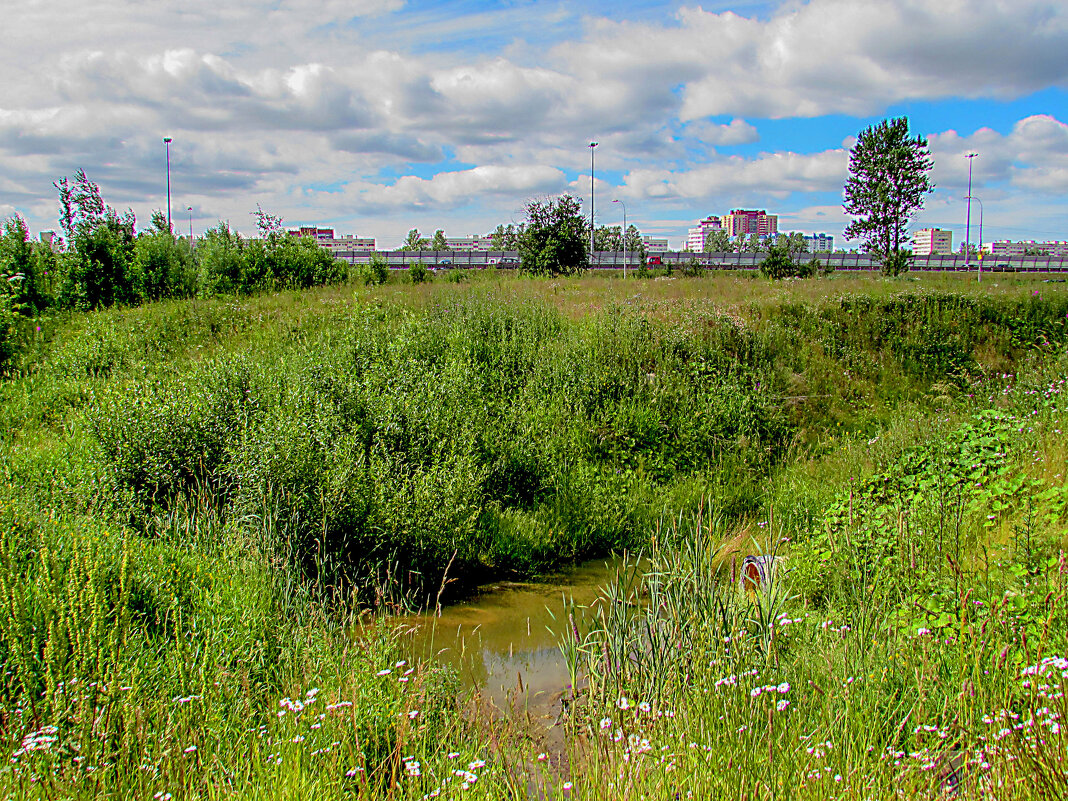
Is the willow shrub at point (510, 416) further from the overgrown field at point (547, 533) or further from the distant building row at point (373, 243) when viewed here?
the distant building row at point (373, 243)

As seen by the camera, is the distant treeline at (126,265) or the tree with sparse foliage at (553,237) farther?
the tree with sparse foliage at (553,237)

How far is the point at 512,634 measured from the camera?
21.1ft

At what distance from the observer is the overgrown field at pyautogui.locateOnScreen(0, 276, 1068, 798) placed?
2.93m

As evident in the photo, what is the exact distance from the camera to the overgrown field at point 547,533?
2.93 meters

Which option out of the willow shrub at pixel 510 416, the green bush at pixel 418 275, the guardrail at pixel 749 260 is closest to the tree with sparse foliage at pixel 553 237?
the green bush at pixel 418 275

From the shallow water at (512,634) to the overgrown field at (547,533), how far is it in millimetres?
331

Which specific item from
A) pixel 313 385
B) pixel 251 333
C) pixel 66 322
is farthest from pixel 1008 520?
pixel 66 322

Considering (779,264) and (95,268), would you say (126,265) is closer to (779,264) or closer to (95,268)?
(95,268)

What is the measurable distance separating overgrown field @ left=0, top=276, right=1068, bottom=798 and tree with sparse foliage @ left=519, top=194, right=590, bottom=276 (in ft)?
23.2

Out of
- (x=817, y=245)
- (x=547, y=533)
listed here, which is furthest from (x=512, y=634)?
(x=817, y=245)

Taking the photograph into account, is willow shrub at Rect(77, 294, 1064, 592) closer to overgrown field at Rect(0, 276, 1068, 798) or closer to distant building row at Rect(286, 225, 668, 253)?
overgrown field at Rect(0, 276, 1068, 798)

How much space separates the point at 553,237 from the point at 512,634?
60.0 feet

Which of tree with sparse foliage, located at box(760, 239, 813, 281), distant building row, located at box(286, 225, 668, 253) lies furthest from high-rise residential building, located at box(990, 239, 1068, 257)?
tree with sparse foliage, located at box(760, 239, 813, 281)

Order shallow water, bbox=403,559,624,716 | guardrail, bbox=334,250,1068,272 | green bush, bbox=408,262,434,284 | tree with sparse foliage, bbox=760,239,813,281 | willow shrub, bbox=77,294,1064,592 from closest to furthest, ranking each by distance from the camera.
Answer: shallow water, bbox=403,559,624,716 < willow shrub, bbox=77,294,1064,592 < green bush, bbox=408,262,434,284 < tree with sparse foliage, bbox=760,239,813,281 < guardrail, bbox=334,250,1068,272
